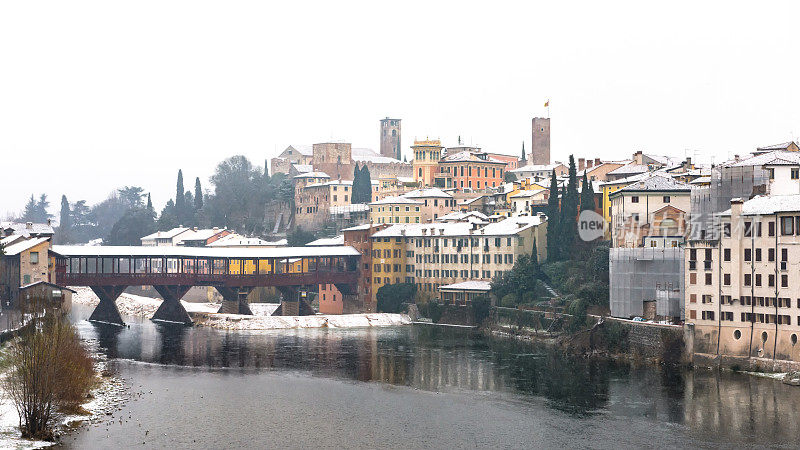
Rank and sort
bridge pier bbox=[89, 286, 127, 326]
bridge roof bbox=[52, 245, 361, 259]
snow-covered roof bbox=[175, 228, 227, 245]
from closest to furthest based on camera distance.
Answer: bridge pier bbox=[89, 286, 127, 326] < bridge roof bbox=[52, 245, 361, 259] < snow-covered roof bbox=[175, 228, 227, 245]

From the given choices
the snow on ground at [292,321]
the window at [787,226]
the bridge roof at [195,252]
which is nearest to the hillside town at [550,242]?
the window at [787,226]

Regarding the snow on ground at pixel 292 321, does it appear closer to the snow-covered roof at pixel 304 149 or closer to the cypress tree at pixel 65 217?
the snow-covered roof at pixel 304 149

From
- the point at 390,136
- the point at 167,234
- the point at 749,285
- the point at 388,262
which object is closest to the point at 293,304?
the point at 388,262

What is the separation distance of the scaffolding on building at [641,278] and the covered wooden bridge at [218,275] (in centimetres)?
3077

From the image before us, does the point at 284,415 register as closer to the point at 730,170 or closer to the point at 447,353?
the point at 447,353

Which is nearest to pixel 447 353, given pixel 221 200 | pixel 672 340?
pixel 672 340

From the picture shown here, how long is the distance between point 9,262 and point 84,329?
8179mm

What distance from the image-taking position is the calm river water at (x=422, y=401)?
41.0 m

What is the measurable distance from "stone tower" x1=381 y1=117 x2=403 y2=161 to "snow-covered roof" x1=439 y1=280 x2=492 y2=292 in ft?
262

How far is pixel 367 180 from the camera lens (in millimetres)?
119938

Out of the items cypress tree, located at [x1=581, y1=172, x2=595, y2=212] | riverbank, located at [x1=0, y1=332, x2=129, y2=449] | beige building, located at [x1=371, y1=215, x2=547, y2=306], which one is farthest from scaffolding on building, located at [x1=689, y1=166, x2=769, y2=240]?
riverbank, located at [x1=0, y1=332, x2=129, y2=449]

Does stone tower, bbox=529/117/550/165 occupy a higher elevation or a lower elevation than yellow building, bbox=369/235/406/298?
higher

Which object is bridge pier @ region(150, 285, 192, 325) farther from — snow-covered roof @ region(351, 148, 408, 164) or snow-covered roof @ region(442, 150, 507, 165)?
snow-covered roof @ region(351, 148, 408, 164)

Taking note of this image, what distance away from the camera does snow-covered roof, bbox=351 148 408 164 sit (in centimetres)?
14138
